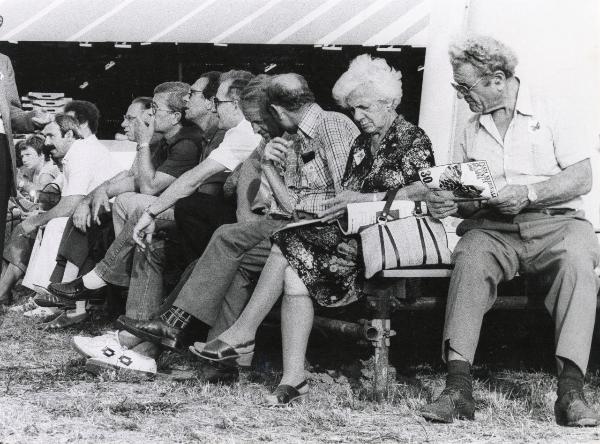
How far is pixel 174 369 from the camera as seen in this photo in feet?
15.4

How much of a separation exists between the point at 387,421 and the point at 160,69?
17.7 feet

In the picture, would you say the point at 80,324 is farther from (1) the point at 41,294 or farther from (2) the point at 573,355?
(2) the point at 573,355

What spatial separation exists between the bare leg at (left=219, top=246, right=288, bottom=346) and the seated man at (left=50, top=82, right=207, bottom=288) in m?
1.07

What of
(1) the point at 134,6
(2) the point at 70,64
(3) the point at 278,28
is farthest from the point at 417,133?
(2) the point at 70,64

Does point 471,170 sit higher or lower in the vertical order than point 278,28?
lower

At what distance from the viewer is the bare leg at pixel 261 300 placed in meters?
3.93

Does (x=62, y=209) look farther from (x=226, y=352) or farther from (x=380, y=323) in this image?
(x=380, y=323)

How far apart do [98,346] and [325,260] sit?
127 centimetres

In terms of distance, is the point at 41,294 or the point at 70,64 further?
the point at 70,64

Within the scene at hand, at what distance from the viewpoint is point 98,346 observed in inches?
179

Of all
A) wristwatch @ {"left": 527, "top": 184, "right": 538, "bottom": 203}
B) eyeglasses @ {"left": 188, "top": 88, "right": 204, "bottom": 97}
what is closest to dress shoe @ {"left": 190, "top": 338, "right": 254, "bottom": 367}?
wristwatch @ {"left": 527, "top": 184, "right": 538, "bottom": 203}

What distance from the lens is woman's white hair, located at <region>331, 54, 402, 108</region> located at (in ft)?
13.2

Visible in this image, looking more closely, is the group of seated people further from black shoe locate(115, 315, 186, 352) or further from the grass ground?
the grass ground

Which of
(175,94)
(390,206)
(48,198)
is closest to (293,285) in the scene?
(390,206)
